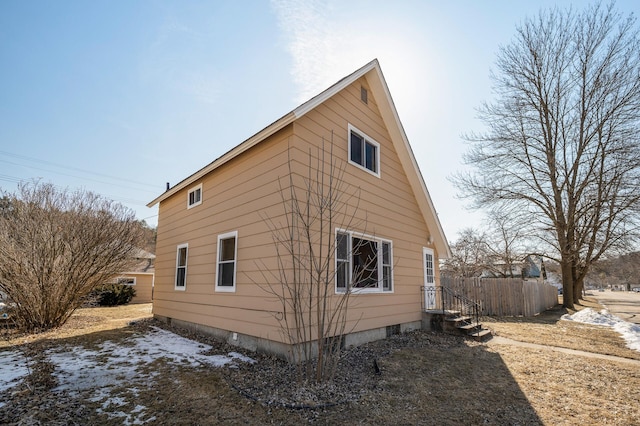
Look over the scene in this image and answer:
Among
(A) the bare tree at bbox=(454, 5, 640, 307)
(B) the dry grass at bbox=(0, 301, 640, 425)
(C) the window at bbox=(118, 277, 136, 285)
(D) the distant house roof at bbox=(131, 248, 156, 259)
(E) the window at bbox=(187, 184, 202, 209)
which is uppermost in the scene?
(A) the bare tree at bbox=(454, 5, 640, 307)

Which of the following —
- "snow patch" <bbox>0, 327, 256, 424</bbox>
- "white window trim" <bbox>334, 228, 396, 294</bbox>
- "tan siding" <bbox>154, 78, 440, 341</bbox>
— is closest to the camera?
"snow patch" <bbox>0, 327, 256, 424</bbox>

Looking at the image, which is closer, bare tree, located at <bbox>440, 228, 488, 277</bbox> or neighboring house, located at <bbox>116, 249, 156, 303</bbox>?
neighboring house, located at <bbox>116, 249, 156, 303</bbox>

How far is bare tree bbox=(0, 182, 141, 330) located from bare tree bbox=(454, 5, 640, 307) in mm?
17847

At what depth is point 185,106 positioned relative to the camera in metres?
10.5

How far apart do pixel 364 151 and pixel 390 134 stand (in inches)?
70.8

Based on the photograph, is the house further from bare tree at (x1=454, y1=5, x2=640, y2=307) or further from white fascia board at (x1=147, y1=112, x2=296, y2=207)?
bare tree at (x1=454, y1=5, x2=640, y2=307)

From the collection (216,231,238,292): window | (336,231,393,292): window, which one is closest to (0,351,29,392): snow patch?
(216,231,238,292): window

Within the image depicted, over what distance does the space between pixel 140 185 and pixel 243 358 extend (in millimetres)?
34812

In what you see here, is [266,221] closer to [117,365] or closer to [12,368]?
[117,365]

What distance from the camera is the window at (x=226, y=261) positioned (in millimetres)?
7441

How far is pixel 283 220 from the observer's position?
20.3 ft

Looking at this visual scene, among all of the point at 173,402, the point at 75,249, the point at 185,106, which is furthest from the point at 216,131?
the point at 173,402

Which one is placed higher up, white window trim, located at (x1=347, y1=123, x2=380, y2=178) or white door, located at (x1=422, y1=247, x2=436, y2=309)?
white window trim, located at (x1=347, y1=123, x2=380, y2=178)

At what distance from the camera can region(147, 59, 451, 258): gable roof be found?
21.5 feet
